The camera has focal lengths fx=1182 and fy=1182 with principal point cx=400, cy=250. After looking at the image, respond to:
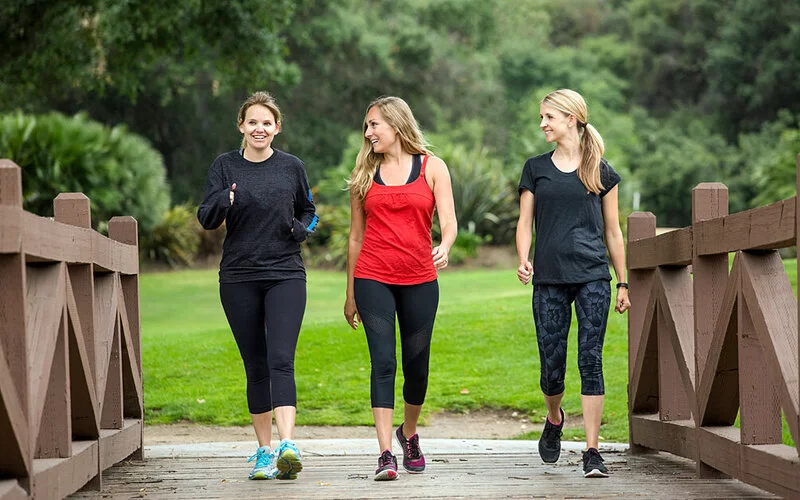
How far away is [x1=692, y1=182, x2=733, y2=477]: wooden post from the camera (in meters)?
5.41

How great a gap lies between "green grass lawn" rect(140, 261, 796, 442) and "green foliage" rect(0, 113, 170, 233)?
6.02 m

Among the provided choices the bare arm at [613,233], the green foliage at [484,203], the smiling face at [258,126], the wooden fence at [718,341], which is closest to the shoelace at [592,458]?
the wooden fence at [718,341]

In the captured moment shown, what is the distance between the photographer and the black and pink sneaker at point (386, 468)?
5.45 metres

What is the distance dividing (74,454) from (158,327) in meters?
10.4

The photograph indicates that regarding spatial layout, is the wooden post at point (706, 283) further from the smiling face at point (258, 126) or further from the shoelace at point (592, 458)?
the smiling face at point (258, 126)

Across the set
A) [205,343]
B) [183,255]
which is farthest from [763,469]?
[183,255]

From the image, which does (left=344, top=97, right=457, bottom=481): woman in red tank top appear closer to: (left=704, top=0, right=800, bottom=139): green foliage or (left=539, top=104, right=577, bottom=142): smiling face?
(left=539, top=104, right=577, bottom=142): smiling face

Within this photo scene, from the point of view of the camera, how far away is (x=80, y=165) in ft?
69.9

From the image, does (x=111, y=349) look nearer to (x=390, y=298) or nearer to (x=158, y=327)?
(x=390, y=298)

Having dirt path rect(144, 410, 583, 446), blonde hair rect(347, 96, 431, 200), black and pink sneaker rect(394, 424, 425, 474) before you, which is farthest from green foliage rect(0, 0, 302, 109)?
black and pink sneaker rect(394, 424, 425, 474)

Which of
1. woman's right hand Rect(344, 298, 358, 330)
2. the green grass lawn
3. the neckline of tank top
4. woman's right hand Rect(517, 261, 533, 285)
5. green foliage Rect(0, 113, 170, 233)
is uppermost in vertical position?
green foliage Rect(0, 113, 170, 233)

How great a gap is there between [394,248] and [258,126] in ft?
3.04

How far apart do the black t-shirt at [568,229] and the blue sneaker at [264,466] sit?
1587 millimetres

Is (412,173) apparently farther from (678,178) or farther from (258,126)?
(678,178)
